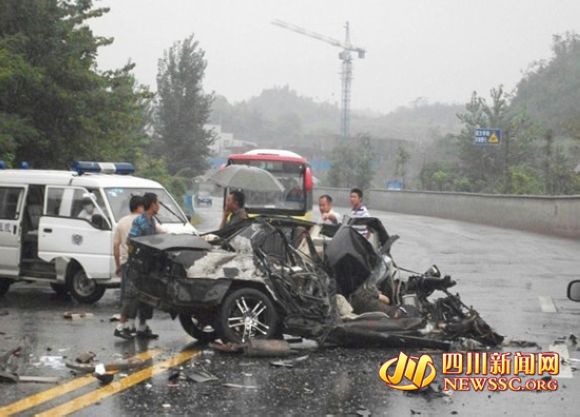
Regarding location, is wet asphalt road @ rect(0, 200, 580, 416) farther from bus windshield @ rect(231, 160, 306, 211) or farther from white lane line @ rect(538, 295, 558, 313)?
bus windshield @ rect(231, 160, 306, 211)

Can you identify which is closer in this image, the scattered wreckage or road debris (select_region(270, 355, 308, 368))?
road debris (select_region(270, 355, 308, 368))

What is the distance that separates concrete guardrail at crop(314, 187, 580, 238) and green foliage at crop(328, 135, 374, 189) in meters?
13.5

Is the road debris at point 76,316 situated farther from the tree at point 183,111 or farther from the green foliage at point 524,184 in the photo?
the green foliage at point 524,184

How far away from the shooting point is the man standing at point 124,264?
11.5 m

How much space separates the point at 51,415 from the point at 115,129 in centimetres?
1691

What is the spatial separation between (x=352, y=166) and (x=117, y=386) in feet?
263

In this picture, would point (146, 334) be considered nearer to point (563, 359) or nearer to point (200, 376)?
point (200, 376)

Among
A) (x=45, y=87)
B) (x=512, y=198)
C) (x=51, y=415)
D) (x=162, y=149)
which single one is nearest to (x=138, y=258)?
(x=51, y=415)

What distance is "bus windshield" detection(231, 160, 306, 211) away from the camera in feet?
86.4

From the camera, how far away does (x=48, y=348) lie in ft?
34.7

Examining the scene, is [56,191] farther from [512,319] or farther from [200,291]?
[512,319]

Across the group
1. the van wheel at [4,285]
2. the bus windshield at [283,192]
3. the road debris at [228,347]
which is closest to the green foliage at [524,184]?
the bus windshield at [283,192]

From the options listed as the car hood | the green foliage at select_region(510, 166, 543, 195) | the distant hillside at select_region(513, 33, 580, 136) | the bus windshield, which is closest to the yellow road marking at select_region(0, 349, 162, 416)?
the car hood

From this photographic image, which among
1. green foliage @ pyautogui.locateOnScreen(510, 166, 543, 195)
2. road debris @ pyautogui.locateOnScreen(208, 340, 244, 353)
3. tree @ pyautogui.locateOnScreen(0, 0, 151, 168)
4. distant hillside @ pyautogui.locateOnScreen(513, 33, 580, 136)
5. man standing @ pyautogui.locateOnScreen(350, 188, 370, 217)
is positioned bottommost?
road debris @ pyautogui.locateOnScreen(208, 340, 244, 353)
